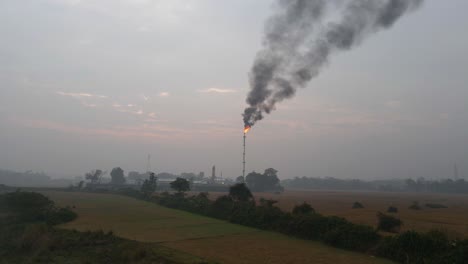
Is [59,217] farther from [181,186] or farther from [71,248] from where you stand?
[181,186]

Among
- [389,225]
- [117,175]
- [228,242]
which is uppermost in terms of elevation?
[117,175]

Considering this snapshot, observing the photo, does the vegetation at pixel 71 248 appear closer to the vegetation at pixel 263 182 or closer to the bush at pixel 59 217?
the bush at pixel 59 217

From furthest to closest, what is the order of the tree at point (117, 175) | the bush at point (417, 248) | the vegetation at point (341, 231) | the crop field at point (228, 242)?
the tree at point (117, 175) → the crop field at point (228, 242) → the vegetation at point (341, 231) → the bush at point (417, 248)

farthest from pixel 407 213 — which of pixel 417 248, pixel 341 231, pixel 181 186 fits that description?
pixel 181 186

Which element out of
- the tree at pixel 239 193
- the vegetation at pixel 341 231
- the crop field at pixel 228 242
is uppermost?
the tree at pixel 239 193

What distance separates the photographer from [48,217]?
38.8 m

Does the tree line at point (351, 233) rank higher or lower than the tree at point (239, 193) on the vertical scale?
lower

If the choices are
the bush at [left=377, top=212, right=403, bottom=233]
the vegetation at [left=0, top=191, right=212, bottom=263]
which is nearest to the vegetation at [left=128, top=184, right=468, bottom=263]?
the bush at [left=377, top=212, right=403, bottom=233]

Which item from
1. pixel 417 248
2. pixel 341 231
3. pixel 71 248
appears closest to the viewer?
pixel 417 248

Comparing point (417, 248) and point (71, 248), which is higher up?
point (417, 248)

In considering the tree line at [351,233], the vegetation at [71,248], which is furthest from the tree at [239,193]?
the vegetation at [71,248]

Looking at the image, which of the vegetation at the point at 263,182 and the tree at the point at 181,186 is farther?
the vegetation at the point at 263,182

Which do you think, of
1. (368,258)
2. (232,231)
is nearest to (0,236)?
(232,231)

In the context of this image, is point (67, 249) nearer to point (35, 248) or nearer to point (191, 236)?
point (35, 248)
